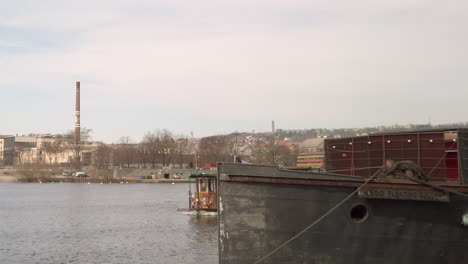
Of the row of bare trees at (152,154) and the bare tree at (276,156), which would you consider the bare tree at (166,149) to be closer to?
the row of bare trees at (152,154)

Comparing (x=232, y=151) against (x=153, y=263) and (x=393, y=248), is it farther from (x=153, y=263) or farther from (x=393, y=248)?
(x=393, y=248)

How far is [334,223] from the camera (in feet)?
51.9

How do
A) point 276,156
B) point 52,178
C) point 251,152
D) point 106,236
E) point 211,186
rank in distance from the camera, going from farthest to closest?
point 251,152 → point 52,178 → point 276,156 → point 211,186 → point 106,236

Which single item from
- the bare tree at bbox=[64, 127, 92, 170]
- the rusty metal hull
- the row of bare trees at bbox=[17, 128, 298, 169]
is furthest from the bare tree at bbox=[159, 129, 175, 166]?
the rusty metal hull

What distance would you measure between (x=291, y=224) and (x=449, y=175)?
17.8 ft

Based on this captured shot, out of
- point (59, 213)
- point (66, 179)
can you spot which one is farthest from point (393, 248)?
point (66, 179)

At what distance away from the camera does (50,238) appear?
121 ft

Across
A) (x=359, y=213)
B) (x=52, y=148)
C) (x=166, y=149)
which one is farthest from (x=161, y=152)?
(x=359, y=213)

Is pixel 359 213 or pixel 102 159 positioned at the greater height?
pixel 102 159

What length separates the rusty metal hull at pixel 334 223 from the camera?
15.9m

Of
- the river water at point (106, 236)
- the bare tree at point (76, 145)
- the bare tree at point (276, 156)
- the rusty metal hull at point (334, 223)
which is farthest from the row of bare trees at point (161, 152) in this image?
the rusty metal hull at point (334, 223)

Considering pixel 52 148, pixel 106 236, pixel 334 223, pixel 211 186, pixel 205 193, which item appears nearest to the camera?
pixel 334 223

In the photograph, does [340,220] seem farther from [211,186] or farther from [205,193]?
[205,193]

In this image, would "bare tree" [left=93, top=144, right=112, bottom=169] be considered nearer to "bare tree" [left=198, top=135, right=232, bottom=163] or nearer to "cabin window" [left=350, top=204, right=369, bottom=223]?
"bare tree" [left=198, top=135, right=232, bottom=163]
